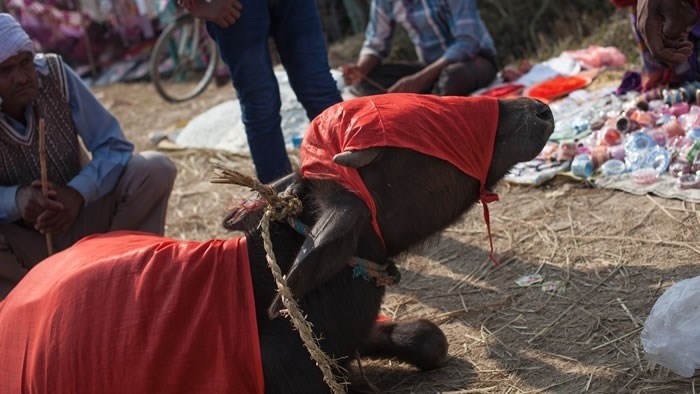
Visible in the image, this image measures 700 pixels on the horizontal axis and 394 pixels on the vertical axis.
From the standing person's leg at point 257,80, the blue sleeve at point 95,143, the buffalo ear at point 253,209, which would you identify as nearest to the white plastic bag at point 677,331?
the buffalo ear at point 253,209

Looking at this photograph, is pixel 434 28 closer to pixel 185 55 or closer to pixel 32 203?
pixel 32 203

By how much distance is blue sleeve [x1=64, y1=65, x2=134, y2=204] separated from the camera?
4.20m

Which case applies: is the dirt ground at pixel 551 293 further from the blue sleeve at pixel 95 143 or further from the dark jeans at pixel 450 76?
the dark jeans at pixel 450 76

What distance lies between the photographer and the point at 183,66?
11422 mm

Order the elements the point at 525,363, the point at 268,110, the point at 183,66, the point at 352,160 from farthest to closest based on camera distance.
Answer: the point at 183,66 → the point at 268,110 → the point at 525,363 → the point at 352,160

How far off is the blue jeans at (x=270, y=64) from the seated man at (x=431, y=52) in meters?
2.40

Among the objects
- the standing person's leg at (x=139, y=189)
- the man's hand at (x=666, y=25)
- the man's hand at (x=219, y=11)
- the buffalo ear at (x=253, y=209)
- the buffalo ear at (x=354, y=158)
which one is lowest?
the standing person's leg at (x=139, y=189)

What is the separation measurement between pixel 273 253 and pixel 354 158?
431mm

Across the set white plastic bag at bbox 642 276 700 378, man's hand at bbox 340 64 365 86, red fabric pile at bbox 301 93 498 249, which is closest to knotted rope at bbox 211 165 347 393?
red fabric pile at bbox 301 93 498 249

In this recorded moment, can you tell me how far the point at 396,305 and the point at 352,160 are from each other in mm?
1465

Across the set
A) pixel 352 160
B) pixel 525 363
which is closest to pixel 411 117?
pixel 352 160

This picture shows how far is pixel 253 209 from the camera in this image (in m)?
2.92

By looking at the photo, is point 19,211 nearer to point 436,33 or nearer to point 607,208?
point 607,208

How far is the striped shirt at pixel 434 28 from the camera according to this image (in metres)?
6.76
